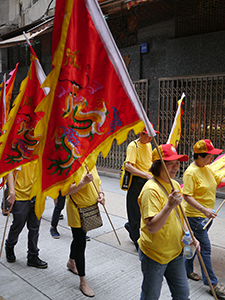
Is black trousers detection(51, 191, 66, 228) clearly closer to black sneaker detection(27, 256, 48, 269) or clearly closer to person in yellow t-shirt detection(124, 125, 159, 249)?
black sneaker detection(27, 256, 48, 269)

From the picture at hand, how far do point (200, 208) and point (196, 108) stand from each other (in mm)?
6017

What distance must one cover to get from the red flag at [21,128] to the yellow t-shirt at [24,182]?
467mm

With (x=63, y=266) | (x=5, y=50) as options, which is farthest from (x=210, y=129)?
(x=5, y=50)

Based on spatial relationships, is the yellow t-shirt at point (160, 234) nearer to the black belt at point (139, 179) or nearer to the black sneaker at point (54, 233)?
the black belt at point (139, 179)

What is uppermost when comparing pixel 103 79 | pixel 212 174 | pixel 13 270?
pixel 103 79

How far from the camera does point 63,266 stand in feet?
13.8

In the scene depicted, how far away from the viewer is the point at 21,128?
12.1 ft

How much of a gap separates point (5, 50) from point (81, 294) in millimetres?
15608

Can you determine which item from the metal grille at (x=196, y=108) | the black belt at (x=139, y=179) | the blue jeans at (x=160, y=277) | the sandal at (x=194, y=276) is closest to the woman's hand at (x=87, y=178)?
the blue jeans at (x=160, y=277)

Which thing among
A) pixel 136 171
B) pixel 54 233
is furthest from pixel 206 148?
pixel 54 233

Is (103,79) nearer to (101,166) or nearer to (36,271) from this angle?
(36,271)

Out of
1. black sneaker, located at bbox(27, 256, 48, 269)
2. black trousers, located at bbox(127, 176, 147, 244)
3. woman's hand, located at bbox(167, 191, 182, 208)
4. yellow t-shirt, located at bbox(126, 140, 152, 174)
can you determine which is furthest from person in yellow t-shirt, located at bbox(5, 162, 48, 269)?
woman's hand, located at bbox(167, 191, 182, 208)

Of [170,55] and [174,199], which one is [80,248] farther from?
[170,55]

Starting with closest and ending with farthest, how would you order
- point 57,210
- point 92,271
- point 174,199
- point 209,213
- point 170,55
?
1. point 174,199
2. point 209,213
3. point 92,271
4. point 57,210
5. point 170,55
